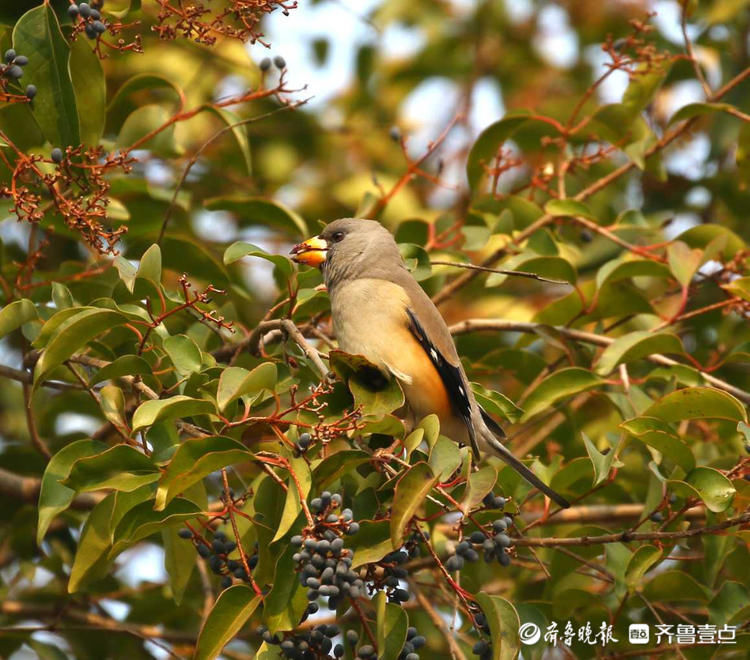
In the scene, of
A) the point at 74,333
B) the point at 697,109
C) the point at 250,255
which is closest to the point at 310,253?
the point at 250,255

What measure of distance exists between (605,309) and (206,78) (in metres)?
3.45

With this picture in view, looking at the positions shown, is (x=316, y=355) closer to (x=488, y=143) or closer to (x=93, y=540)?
(x=93, y=540)

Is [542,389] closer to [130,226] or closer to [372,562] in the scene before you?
[372,562]

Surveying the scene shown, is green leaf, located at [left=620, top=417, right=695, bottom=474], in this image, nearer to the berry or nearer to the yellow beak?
the yellow beak

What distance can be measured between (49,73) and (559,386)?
2.20 metres

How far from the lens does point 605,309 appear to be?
13.8ft

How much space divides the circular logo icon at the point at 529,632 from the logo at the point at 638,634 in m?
0.66

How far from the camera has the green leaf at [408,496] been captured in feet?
8.29

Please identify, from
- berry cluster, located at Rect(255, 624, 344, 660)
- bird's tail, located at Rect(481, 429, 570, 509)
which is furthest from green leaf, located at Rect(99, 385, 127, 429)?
bird's tail, located at Rect(481, 429, 570, 509)

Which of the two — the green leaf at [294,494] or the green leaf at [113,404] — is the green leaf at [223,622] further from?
the green leaf at [113,404]

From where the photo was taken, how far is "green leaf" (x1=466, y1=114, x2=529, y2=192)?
4.34m

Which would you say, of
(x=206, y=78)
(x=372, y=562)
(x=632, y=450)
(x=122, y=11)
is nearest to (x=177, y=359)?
(x=372, y=562)

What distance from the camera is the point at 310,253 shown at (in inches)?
167

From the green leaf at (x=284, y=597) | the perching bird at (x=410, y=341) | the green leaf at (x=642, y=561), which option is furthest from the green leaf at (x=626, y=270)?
the green leaf at (x=284, y=597)
